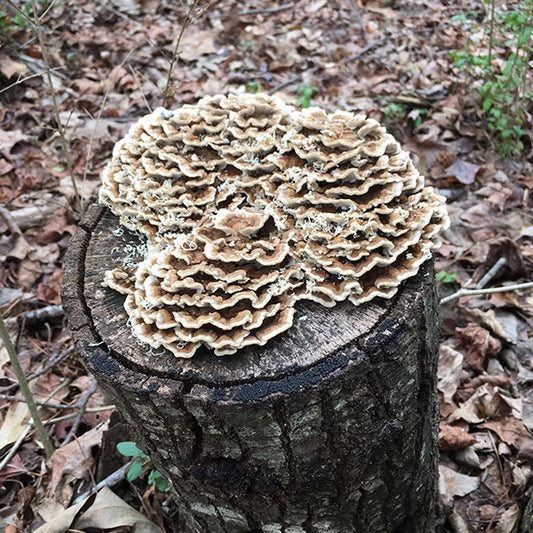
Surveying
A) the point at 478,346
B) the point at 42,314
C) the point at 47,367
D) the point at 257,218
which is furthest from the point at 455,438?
the point at 42,314

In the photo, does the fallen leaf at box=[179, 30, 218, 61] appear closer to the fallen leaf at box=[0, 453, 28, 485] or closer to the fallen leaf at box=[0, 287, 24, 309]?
the fallen leaf at box=[0, 287, 24, 309]

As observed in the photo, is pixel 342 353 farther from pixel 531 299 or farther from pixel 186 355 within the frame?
pixel 531 299

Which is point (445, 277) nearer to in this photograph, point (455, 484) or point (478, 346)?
point (478, 346)

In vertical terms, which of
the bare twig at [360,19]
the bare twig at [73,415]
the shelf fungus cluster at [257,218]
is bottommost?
the bare twig at [73,415]

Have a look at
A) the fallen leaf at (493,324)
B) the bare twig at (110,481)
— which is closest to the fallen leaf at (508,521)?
the fallen leaf at (493,324)

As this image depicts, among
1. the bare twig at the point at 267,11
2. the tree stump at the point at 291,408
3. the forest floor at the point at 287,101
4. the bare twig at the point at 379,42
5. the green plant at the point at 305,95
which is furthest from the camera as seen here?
the bare twig at the point at 267,11

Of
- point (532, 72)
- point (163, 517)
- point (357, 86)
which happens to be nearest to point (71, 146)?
point (357, 86)

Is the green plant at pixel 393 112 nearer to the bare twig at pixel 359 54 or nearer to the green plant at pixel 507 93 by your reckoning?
the green plant at pixel 507 93
